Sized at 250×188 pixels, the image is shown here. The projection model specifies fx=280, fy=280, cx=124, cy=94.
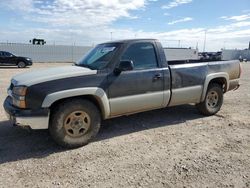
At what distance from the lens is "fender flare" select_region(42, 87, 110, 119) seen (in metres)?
4.46

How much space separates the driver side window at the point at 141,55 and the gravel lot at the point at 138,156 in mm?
1366

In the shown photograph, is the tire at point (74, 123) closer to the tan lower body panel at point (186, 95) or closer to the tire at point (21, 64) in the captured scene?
the tan lower body panel at point (186, 95)

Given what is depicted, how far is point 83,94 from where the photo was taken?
476 centimetres

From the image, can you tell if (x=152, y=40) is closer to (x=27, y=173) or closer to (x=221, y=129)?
(x=221, y=129)

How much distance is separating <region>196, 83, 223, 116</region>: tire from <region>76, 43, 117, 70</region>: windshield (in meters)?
2.78

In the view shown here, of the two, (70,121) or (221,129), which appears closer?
(70,121)

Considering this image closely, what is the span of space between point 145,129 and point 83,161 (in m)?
1.94

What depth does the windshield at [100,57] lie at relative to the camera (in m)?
5.29

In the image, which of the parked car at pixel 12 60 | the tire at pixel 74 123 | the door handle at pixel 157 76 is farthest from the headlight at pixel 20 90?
the parked car at pixel 12 60

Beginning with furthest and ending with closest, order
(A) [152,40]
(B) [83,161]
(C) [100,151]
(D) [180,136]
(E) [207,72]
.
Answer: (E) [207,72], (A) [152,40], (D) [180,136], (C) [100,151], (B) [83,161]

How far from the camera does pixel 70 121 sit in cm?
→ 478

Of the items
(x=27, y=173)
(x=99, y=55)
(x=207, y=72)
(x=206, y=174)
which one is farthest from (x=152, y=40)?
(x=27, y=173)

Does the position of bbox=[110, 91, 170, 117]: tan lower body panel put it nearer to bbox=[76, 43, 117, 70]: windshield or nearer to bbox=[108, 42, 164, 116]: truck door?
bbox=[108, 42, 164, 116]: truck door

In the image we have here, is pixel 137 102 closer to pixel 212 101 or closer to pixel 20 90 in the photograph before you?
pixel 20 90
